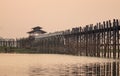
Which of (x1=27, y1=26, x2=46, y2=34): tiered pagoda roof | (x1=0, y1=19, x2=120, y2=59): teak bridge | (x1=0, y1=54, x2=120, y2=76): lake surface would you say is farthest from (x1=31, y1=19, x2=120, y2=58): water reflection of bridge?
(x1=27, y1=26, x2=46, y2=34): tiered pagoda roof

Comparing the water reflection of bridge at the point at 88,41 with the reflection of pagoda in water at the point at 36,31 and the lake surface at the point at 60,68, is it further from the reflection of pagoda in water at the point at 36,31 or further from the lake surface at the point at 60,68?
the reflection of pagoda in water at the point at 36,31

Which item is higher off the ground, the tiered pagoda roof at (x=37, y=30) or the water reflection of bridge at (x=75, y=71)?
the tiered pagoda roof at (x=37, y=30)

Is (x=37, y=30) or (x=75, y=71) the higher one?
(x=37, y=30)

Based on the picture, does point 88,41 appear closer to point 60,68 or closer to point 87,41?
point 87,41

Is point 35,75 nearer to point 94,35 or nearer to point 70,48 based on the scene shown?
point 94,35

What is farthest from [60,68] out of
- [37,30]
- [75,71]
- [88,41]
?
[37,30]

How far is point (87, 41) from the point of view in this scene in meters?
62.1

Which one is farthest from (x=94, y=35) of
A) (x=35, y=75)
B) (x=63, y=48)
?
(x=35, y=75)

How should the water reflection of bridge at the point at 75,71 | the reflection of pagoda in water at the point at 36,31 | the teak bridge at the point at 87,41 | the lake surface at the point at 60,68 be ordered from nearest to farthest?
1. the water reflection of bridge at the point at 75,71
2. the lake surface at the point at 60,68
3. the teak bridge at the point at 87,41
4. the reflection of pagoda in water at the point at 36,31

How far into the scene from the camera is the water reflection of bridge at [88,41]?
164ft

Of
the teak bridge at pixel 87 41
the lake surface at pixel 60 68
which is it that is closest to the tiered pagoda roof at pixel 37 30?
the teak bridge at pixel 87 41

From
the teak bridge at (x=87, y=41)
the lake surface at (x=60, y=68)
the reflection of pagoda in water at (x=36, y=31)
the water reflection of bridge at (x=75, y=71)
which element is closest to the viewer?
the water reflection of bridge at (x=75, y=71)

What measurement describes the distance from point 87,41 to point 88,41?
146mm

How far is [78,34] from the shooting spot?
66.6 m
